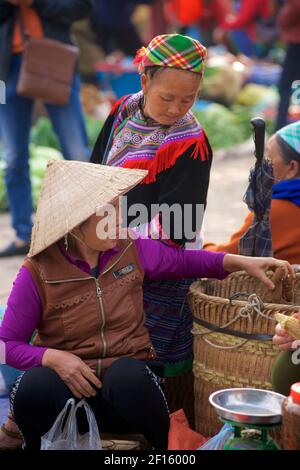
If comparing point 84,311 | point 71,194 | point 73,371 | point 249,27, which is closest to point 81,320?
point 84,311

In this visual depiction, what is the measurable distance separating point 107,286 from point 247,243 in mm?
723

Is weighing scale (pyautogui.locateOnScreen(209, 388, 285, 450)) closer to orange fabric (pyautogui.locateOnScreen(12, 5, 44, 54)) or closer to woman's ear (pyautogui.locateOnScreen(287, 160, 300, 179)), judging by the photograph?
woman's ear (pyautogui.locateOnScreen(287, 160, 300, 179))

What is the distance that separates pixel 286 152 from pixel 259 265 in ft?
2.66

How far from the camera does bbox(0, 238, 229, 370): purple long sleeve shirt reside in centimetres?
287

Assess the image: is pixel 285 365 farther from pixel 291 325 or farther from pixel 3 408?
pixel 3 408

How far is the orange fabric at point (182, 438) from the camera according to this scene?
289 cm

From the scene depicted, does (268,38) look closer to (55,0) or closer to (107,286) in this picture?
(55,0)

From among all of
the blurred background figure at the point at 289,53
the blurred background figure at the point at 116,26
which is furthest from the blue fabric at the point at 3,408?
the blurred background figure at the point at 116,26

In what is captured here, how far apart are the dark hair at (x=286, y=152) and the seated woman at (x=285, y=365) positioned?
1071 mm

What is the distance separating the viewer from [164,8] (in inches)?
463

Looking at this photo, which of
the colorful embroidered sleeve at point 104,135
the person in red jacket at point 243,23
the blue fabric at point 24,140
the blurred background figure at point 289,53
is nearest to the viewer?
the colorful embroidered sleeve at point 104,135

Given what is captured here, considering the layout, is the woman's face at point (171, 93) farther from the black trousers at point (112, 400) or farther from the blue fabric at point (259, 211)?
the black trousers at point (112, 400)
